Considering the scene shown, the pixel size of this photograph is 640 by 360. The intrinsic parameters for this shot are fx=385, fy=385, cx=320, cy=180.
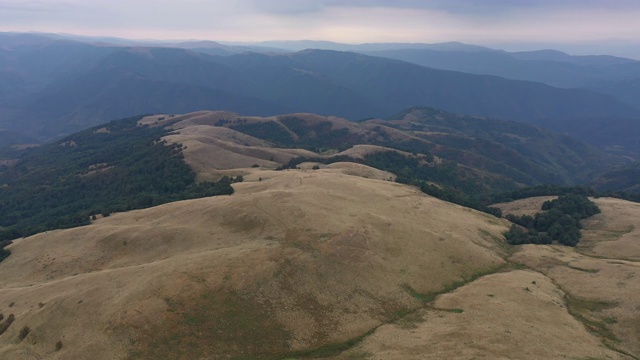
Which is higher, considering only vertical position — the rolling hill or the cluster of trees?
the rolling hill

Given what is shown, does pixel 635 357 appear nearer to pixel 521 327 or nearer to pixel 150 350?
pixel 521 327

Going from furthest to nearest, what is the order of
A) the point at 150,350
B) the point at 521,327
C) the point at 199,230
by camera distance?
1. the point at 199,230
2. the point at 521,327
3. the point at 150,350

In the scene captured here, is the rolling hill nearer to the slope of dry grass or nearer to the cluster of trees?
the slope of dry grass

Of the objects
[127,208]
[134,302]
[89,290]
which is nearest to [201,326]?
[134,302]

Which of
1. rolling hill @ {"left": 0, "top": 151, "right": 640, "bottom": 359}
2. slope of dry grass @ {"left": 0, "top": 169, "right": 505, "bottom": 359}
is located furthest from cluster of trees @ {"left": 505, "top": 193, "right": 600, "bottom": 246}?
slope of dry grass @ {"left": 0, "top": 169, "right": 505, "bottom": 359}

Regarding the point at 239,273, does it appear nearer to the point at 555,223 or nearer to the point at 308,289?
the point at 308,289

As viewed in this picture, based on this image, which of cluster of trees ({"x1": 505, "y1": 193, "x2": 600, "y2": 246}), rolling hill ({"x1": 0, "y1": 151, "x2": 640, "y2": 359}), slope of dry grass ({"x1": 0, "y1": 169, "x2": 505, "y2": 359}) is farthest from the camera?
cluster of trees ({"x1": 505, "y1": 193, "x2": 600, "y2": 246})

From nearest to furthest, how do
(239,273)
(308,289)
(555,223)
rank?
(308,289) < (239,273) < (555,223)

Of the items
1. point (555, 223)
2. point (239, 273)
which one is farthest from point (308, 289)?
point (555, 223)

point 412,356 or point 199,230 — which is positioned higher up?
point 412,356
